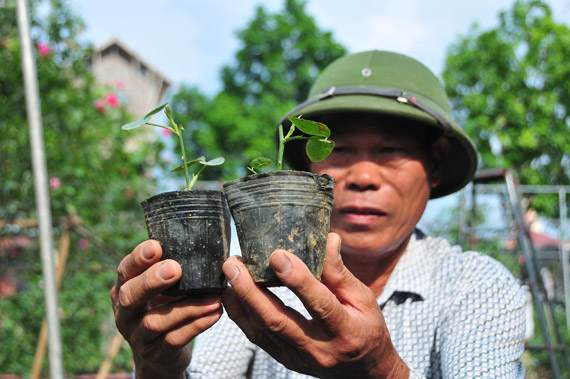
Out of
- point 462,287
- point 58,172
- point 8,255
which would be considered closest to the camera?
point 462,287

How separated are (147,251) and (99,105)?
5.72 metres

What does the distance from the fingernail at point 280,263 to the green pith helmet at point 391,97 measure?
897 millimetres

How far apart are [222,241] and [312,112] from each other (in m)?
0.81

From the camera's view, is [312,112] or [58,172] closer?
[312,112]

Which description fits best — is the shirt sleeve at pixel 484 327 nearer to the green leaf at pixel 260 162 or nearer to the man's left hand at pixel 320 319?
the man's left hand at pixel 320 319

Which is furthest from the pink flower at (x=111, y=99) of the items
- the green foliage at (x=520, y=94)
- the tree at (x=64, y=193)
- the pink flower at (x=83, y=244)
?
the green foliage at (x=520, y=94)

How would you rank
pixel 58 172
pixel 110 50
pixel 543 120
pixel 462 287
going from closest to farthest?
pixel 462 287 → pixel 58 172 → pixel 543 120 → pixel 110 50

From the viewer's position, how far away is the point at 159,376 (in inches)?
62.4

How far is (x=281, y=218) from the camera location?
4.40 feet

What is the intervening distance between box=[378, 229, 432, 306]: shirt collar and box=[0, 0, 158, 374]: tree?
296 cm

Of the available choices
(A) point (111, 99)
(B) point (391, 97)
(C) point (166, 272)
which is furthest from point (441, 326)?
(A) point (111, 99)

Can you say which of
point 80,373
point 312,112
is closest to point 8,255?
point 80,373

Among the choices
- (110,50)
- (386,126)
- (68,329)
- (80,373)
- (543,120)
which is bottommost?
(80,373)

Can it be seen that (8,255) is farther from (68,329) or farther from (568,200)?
(568,200)
